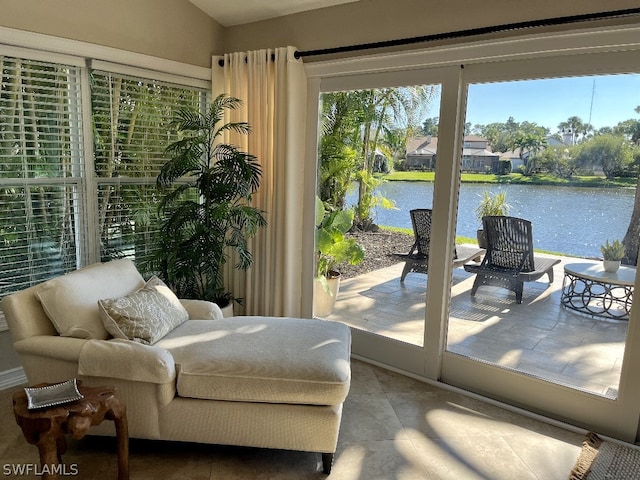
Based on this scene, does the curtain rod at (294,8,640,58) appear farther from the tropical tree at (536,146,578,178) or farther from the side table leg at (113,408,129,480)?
the side table leg at (113,408,129,480)

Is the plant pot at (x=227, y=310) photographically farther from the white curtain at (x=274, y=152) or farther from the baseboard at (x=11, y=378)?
the baseboard at (x=11, y=378)

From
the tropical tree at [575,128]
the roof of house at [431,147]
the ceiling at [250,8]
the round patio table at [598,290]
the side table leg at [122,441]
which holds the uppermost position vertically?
the ceiling at [250,8]

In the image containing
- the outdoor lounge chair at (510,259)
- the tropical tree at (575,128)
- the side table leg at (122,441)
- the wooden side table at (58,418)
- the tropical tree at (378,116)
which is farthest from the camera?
the tropical tree at (378,116)

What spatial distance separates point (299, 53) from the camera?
134 inches

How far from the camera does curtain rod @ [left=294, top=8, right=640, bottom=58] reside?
89.7 inches

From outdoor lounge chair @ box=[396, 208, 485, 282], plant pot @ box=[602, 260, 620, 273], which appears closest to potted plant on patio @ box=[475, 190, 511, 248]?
outdoor lounge chair @ box=[396, 208, 485, 282]

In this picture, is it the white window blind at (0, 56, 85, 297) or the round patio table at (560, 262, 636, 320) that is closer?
→ the round patio table at (560, 262, 636, 320)

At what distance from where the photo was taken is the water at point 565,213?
251 cm

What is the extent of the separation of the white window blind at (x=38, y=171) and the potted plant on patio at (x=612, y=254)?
3.28 meters

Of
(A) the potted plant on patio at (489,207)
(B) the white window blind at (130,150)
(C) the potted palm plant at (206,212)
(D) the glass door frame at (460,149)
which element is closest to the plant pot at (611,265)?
(D) the glass door frame at (460,149)

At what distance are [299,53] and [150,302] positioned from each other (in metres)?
2.05

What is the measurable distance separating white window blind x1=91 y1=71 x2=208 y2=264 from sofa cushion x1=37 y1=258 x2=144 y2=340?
90 centimetres

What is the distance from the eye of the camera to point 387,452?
2.38 m

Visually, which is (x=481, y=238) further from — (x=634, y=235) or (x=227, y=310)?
(x=227, y=310)
